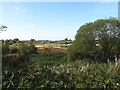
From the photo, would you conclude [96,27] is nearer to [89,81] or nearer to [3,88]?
[89,81]

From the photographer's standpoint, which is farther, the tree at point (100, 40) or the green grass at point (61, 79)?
the tree at point (100, 40)

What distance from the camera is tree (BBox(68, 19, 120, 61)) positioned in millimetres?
7863

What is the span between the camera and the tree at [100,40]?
7.86m

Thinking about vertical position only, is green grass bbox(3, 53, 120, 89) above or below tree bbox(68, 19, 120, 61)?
below

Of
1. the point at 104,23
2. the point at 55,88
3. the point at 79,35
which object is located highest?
the point at 104,23

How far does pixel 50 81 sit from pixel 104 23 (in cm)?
531

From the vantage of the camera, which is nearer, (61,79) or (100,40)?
(61,79)

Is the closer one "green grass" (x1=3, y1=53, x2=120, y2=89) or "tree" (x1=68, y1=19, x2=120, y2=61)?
"green grass" (x1=3, y1=53, x2=120, y2=89)

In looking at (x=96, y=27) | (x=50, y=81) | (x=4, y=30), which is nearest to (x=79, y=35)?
(x=96, y=27)

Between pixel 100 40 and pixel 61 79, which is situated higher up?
pixel 100 40

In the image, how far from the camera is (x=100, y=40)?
Result: 8.02 m

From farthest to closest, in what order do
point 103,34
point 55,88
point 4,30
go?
point 103,34 → point 4,30 → point 55,88

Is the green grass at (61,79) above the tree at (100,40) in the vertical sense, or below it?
below

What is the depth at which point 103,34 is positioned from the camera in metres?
7.86
